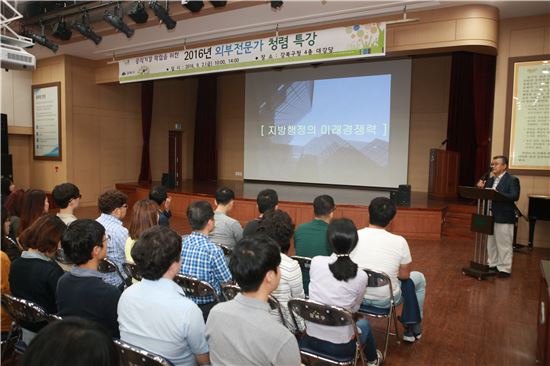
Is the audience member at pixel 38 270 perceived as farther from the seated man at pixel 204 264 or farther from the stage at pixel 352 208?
the stage at pixel 352 208

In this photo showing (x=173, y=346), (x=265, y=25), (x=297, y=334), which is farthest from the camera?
(x=265, y=25)

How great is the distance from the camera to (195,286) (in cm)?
205

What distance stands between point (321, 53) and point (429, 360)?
12.5 feet

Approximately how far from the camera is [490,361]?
101 inches

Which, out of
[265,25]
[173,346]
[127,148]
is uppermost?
[265,25]

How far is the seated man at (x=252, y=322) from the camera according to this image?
3.87ft

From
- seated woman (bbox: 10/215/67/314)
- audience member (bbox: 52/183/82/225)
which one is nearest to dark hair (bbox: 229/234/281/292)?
seated woman (bbox: 10/215/67/314)

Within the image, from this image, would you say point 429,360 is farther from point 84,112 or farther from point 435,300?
point 84,112

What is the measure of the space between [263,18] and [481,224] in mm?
4063

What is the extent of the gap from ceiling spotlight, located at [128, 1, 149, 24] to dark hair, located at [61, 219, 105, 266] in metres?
4.53

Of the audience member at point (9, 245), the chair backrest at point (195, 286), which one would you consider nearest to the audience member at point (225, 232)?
the chair backrest at point (195, 286)

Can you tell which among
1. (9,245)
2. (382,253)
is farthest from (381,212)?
(9,245)

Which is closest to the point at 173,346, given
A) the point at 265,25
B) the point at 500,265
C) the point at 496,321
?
the point at 496,321

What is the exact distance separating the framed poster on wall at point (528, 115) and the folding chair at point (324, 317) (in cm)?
461
